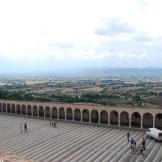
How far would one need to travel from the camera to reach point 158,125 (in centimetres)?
4112

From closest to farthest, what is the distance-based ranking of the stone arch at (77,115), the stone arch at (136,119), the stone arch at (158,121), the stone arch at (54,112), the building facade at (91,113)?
the stone arch at (158,121) < the building facade at (91,113) < the stone arch at (136,119) < the stone arch at (77,115) < the stone arch at (54,112)

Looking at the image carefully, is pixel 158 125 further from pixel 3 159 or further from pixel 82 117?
pixel 3 159

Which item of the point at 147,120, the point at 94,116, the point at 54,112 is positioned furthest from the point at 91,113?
the point at 147,120

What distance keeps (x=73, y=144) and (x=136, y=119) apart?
46.1 feet

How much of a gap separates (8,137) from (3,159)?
20.5 meters

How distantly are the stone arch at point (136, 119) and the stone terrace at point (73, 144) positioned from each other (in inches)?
108

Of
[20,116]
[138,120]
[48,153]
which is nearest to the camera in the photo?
[48,153]

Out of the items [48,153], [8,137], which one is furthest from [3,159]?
[8,137]

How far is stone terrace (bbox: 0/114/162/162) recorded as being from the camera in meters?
28.6

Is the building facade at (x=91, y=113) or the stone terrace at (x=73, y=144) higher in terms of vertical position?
the building facade at (x=91, y=113)

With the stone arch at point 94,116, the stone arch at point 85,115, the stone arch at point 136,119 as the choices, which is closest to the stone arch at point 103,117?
the stone arch at point 94,116

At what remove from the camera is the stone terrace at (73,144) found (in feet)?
93.7

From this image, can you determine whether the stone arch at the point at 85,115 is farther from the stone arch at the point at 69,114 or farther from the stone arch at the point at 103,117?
the stone arch at the point at 103,117

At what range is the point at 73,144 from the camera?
3341 centimetres
